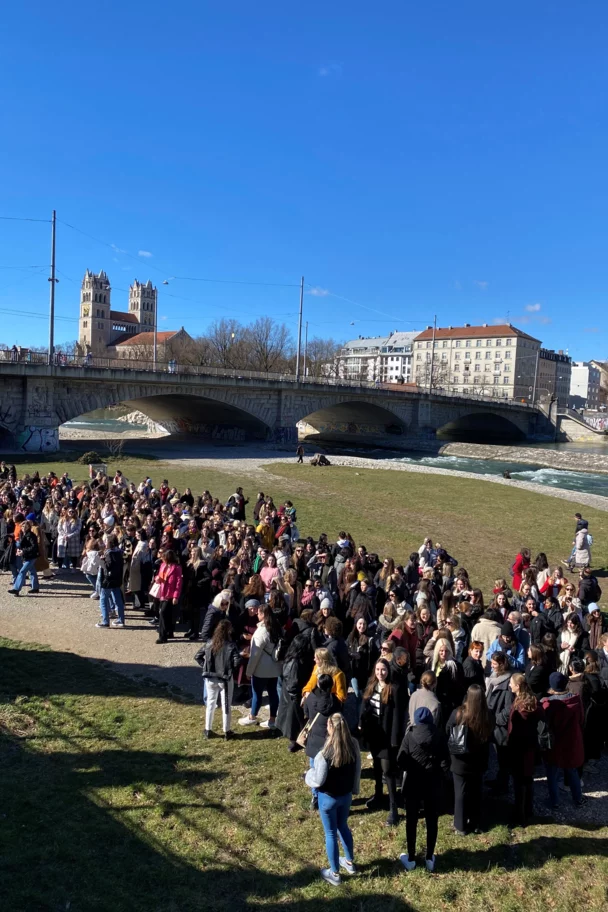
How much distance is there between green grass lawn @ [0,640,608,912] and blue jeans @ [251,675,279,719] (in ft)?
1.35

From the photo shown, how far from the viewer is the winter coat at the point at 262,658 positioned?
281 inches

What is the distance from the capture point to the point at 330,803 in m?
4.79

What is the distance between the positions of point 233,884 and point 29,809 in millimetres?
1964

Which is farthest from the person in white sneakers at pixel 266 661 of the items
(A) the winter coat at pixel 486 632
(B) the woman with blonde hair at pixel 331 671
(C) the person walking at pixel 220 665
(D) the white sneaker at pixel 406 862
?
(D) the white sneaker at pixel 406 862

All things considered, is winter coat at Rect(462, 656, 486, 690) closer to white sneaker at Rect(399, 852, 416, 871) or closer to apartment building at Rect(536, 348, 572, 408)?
white sneaker at Rect(399, 852, 416, 871)

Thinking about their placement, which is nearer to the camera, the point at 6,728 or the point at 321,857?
the point at 321,857

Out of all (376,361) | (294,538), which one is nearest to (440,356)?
(376,361)

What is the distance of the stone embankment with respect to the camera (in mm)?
45406

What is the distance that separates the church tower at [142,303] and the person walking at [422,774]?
16147 centimetres

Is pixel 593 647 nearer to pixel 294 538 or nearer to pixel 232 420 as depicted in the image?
pixel 294 538

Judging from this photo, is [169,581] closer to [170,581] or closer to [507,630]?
[170,581]

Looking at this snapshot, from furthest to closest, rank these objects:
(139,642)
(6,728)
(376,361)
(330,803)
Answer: (376,361)
(139,642)
(6,728)
(330,803)

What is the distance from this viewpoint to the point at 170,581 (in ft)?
31.2

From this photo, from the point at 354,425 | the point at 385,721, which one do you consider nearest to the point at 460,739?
the point at 385,721
